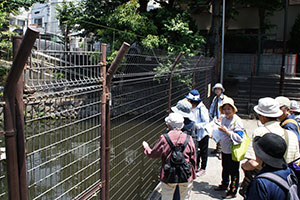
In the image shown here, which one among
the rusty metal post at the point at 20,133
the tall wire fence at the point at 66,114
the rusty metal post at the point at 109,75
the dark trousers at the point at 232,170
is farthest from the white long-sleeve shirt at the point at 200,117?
the rusty metal post at the point at 20,133

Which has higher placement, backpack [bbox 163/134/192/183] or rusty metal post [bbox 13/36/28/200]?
rusty metal post [bbox 13/36/28/200]

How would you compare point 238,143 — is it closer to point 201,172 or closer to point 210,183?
point 210,183

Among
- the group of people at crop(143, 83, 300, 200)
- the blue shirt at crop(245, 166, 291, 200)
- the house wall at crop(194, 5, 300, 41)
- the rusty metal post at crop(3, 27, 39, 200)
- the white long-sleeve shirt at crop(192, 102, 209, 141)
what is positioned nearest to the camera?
the rusty metal post at crop(3, 27, 39, 200)

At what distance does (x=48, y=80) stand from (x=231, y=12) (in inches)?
636

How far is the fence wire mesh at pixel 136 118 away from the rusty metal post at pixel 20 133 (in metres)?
1.20

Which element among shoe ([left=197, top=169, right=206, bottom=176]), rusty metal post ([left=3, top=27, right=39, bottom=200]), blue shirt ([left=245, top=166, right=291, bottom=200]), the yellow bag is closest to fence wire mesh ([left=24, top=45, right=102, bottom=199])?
rusty metal post ([left=3, top=27, right=39, bottom=200])

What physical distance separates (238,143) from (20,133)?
3060 millimetres

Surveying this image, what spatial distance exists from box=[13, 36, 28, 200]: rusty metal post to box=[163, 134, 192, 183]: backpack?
1.68 metres

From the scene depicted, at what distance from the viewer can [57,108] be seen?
192 cm

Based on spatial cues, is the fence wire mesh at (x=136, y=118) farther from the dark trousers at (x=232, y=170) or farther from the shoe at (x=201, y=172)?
the dark trousers at (x=232, y=170)

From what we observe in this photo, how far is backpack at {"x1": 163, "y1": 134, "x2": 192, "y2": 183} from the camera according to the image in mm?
2908

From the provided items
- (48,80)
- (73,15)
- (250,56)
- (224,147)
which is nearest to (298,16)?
(250,56)

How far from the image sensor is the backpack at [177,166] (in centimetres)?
291

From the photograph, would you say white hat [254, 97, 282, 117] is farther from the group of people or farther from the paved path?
the paved path
